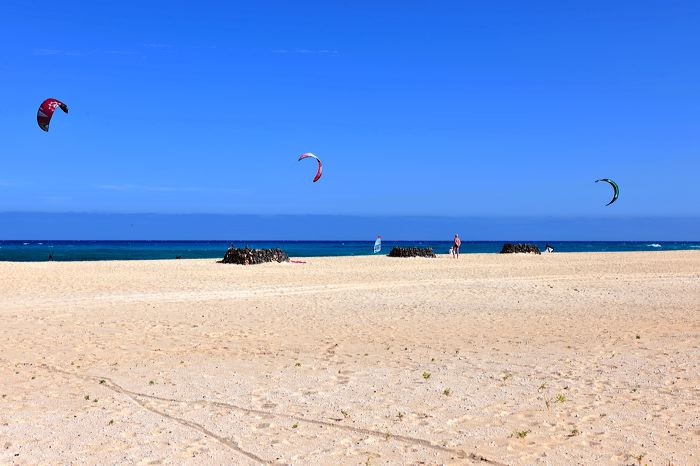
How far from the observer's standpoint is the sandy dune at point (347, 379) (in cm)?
629

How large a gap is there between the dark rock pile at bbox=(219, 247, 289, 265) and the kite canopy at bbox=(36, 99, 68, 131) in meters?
15.3

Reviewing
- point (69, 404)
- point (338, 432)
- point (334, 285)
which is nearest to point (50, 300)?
point (334, 285)

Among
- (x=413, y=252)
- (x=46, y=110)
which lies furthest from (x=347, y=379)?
(x=413, y=252)

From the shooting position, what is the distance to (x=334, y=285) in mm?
22688

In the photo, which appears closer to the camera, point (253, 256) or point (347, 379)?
point (347, 379)

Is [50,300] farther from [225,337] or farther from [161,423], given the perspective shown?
[161,423]

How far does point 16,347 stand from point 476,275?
19.6m

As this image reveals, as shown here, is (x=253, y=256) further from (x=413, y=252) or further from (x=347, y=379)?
(x=347, y=379)

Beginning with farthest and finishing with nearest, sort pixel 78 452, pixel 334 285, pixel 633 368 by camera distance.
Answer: pixel 334 285 → pixel 633 368 → pixel 78 452

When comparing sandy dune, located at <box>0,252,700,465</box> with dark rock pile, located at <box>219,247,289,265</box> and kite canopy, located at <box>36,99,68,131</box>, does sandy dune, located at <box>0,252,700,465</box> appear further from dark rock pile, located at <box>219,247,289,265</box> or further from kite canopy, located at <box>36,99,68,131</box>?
dark rock pile, located at <box>219,247,289,265</box>

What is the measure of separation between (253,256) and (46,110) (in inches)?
617

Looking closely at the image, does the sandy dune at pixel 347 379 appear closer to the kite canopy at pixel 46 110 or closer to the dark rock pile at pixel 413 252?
the kite canopy at pixel 46 110

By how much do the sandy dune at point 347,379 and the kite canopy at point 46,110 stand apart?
4986mm

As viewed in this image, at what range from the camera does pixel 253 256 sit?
110 feet
